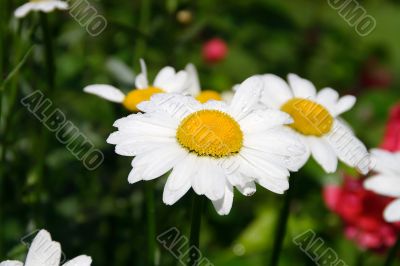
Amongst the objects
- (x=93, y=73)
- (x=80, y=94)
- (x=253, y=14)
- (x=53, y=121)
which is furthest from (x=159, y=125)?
(x=253, y=14)

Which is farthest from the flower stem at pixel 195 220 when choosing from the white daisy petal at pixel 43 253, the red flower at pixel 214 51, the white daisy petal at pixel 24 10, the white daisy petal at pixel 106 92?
the red flower at pixel 214 51

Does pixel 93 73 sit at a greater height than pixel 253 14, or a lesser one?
lesser

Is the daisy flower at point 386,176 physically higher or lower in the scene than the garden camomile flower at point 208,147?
higher

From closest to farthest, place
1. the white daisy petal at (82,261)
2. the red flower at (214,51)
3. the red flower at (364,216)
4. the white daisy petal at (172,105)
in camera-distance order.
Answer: the white daisy petal at (82,261) → the white daisy petal at (172,105) → the red flower at (364,216) → the red flower at (214,51)

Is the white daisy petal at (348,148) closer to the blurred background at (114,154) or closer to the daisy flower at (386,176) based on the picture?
the daisy flower at (386,176)

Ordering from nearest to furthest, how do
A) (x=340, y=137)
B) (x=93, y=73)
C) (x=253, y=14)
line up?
1. (x=340, y=137)
2. (x=93, y=73)
3. (x=253, y=14)

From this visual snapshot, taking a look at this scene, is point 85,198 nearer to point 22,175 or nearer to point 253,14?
point 22,175

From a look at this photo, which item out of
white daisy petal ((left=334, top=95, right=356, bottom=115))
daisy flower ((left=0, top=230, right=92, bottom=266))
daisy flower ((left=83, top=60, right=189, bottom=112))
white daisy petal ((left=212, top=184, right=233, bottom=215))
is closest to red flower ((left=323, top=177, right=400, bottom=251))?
white daisy petal ((left=334, top=95, right=356, bottom=115))

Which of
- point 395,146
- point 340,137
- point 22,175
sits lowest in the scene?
point 22,175
